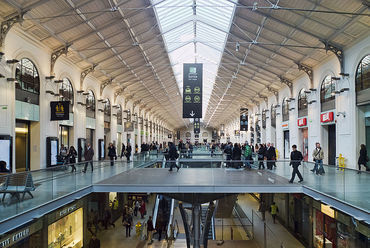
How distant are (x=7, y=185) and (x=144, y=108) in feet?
134

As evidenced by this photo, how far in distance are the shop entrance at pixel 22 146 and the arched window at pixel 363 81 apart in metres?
17.9

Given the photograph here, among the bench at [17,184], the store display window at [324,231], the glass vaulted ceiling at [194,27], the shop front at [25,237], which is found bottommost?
the store display window at [324,231]

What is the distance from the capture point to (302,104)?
25.0 metres

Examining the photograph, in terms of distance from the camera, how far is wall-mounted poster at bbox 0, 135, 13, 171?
527 inches

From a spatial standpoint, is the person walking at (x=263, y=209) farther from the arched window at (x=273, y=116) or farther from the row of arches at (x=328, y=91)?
the arched window at (x=273, y=116)

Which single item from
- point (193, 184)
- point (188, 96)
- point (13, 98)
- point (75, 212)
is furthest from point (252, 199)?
point (13, 98)

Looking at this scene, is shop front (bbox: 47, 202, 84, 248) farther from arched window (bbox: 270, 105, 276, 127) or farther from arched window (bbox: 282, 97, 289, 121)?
arched window (bbox: 270, 105, 276, 127)

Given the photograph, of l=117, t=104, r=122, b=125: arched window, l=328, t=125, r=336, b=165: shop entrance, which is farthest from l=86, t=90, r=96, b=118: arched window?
l=328, t=125, r=336, b=165: shop entrance

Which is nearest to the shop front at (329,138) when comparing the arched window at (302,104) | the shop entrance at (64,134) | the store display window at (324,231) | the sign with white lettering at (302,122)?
the sign with white lettering at (302,122)

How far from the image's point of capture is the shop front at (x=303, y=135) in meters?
24.4

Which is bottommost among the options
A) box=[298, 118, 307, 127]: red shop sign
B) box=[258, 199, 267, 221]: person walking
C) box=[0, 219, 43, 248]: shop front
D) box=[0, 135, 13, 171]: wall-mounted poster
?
box=[258, 199, 267, 221]: person walking

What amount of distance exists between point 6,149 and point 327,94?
18823 mm

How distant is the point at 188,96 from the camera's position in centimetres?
1823

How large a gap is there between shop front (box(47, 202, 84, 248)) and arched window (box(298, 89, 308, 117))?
60.9 ft
